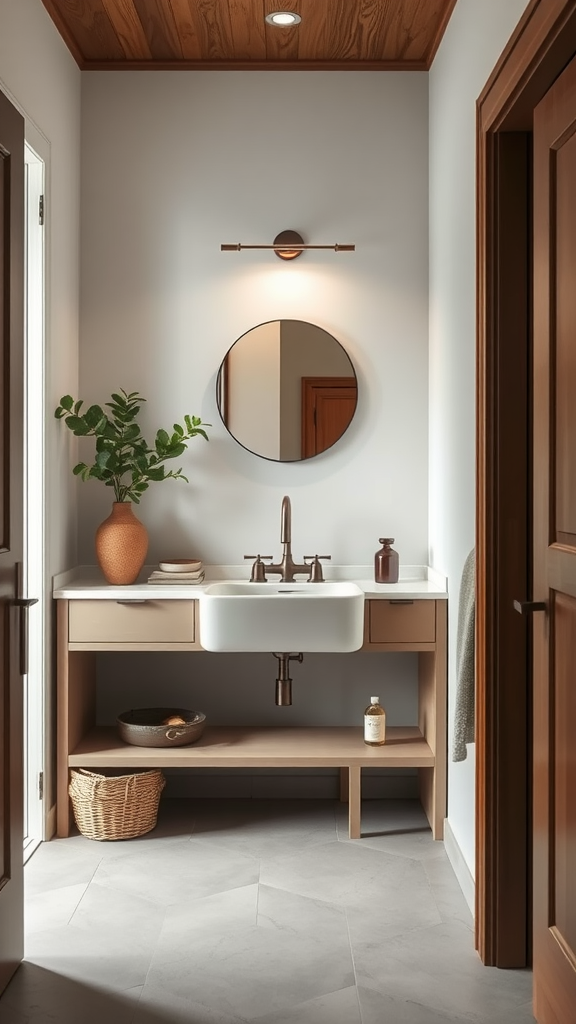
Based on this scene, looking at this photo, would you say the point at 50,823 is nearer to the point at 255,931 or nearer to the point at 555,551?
the point at 255,931

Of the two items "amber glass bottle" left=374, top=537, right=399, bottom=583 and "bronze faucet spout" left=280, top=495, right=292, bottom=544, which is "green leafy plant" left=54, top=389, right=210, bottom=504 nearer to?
"bronze faucet spout" left=280, top=495, right=292, bottom=544

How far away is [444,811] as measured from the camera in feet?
10.5

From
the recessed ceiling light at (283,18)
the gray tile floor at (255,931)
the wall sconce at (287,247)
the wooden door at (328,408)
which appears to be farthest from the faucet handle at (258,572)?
the recessed ceiling light at (283,18)

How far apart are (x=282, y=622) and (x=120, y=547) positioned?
2.24 ft

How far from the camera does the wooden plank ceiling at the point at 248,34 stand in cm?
313

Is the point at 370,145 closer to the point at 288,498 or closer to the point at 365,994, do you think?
the point at 288,498

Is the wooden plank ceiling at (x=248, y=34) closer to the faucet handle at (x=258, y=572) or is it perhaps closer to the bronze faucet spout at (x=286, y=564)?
the bronze faucet spout at (x=286, y=564)

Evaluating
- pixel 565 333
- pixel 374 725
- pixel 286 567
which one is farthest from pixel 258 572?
pixel 565 333

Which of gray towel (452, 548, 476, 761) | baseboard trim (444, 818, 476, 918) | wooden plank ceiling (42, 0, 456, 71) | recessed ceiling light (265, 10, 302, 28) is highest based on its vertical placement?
wooden plank ceiling (42, 0, 456, 71)

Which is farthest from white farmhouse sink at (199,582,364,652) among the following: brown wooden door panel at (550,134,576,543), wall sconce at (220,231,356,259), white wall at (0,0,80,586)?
wall sconce at (220,231,356,259)

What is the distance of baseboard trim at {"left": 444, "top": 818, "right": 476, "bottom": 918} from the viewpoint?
8.73 ft

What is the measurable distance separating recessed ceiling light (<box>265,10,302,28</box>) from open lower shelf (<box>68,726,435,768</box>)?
2.43 meters

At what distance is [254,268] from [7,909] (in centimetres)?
238

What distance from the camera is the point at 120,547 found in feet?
11.1
